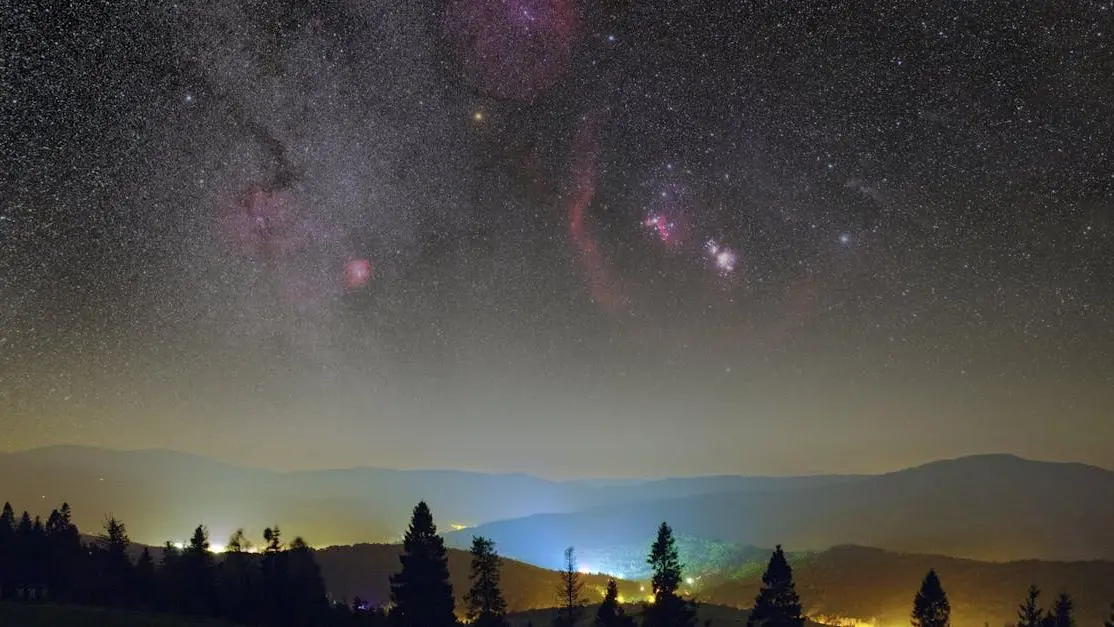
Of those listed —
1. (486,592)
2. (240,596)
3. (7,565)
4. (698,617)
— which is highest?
(7,565)

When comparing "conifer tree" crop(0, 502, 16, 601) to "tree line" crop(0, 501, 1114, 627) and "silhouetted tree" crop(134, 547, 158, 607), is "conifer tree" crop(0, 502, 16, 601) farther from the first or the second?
"silhouetted tree" crop(134, 547, 158, 607)

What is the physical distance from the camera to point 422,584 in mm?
47188

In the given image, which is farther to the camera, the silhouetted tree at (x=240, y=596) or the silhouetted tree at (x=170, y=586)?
the silhouetted tree at (x=170, y=586)

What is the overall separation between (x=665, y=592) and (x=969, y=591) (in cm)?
16395

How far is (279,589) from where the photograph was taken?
50.4 meters

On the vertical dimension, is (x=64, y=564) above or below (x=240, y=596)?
above

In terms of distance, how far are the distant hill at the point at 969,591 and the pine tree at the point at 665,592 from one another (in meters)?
132

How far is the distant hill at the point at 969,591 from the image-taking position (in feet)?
524

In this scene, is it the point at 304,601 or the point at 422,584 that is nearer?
the point at 422,584

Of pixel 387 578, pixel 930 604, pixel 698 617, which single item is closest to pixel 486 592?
pixel 698 617

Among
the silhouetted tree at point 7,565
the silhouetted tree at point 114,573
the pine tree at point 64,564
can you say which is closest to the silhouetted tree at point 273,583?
the silhouetted tree at point 114,573

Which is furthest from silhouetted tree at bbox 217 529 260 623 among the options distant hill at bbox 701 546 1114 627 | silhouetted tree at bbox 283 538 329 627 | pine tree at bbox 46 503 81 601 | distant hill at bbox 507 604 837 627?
distant hill at bbox 701 546 1114 627

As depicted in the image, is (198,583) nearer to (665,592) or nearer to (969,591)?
(665,592)

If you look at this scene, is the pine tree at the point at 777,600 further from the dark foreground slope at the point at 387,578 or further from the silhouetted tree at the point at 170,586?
the dark foreground slope at the point at 387,578
